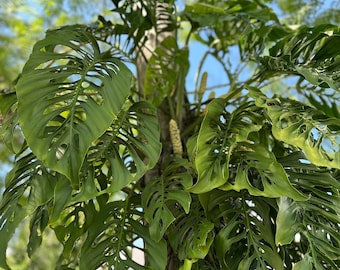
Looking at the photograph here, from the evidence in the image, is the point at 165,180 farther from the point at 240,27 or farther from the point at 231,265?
the point at 240,27

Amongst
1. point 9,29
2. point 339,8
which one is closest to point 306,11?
point 339,8

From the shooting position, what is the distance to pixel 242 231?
75cm

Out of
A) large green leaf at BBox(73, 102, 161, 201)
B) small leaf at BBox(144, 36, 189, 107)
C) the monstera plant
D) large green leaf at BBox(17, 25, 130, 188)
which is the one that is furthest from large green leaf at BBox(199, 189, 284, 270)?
small leaf at BBox(144, 36, 189, 107)

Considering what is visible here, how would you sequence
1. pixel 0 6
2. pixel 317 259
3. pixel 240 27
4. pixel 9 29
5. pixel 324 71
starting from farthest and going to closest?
pixel 9 29 → pixel 0 6 → pixel 240 27 → pixel 324 71 → pixel 317 259

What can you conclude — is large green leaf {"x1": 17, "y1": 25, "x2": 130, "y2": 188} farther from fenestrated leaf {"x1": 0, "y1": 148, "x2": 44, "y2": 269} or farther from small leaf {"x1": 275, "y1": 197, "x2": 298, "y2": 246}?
small leaf {"x1": 275, "y1": 197, "x2": 298, "y2": 246}

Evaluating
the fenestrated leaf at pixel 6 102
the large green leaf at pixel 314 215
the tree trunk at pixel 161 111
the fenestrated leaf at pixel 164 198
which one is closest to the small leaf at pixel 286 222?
the large green leaf at pixel 314 215

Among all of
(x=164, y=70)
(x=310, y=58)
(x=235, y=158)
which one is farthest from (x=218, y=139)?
(x=164, y=70)

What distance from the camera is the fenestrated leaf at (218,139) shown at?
2.12 feet

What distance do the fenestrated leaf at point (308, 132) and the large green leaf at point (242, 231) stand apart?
0.13m

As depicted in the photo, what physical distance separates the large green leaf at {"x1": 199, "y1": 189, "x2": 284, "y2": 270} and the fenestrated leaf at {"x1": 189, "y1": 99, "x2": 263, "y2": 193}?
7 cm

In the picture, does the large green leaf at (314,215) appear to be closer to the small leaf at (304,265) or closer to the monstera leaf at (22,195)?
the small leaf at (304,265)

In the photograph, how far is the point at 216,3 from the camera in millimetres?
1282

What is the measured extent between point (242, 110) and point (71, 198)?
311 millimetres

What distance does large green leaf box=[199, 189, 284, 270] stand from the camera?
679mm
